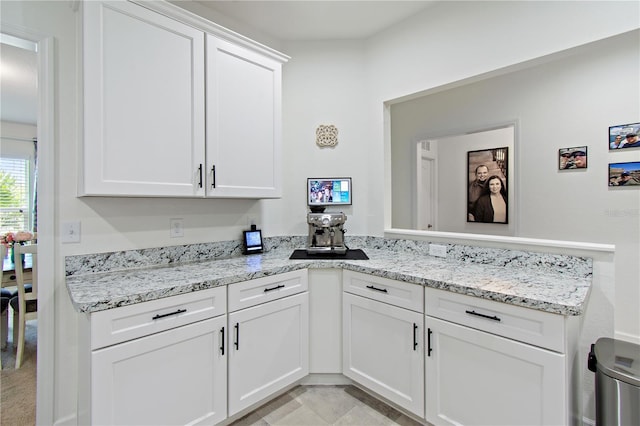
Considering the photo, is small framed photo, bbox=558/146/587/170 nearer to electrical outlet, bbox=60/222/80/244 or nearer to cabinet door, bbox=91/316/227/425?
cabinet door, bbox=91/316/227/425

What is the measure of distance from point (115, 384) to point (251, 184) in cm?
130

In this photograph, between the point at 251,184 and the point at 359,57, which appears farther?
the point at 359,57

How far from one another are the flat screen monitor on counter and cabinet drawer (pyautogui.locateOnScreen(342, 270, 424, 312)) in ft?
2.54

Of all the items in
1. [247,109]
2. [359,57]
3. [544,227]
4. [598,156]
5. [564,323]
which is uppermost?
[359,57]

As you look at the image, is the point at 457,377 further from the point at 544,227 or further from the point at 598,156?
the point at 598,156

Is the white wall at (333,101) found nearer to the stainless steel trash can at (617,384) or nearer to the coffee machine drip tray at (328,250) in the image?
the coffee machine drip tray at (328,250)

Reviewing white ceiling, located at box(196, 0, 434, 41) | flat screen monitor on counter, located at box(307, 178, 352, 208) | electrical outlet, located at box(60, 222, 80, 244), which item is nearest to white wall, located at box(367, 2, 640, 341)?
white ceiling, located at box(196, 0, 434, 41)

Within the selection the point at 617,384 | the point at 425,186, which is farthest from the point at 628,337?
the point at 425,186

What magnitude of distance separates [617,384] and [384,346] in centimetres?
104

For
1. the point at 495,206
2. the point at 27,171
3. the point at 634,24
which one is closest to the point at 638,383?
the point at 634,24

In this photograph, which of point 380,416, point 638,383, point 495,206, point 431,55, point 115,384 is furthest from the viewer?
point 495,206

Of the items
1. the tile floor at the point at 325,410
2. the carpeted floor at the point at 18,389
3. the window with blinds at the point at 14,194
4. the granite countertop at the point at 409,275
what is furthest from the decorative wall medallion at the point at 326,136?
the window with blinds at the point at 14,194

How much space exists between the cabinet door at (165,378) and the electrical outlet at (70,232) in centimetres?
75

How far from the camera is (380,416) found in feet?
6.13
